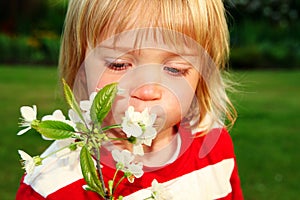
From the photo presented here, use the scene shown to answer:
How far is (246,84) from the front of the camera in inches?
359

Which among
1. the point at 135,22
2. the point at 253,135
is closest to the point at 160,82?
the point at 135,22

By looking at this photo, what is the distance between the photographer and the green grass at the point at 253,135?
5121mm

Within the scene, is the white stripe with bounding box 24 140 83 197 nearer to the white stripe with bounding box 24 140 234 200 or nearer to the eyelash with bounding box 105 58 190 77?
the white stripe with bounding box 24 140 234 200

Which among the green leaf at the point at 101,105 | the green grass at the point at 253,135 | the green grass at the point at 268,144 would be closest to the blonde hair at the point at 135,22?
the green grass at the point at 253,135

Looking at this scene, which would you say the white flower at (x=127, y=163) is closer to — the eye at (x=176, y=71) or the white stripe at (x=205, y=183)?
the eye at (x=176, y=71)

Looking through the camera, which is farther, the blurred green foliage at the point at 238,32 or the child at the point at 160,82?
the blurred green foliage at the point at 238,32

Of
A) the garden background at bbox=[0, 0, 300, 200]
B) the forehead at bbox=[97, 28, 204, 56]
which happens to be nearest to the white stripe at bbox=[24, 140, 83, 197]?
the garden background at bbox=[0, 0, 300, 200]

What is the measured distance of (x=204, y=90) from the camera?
2400mm

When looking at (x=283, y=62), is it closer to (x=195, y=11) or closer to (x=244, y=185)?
(x=244, y=185)

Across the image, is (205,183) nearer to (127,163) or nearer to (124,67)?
(124,67)

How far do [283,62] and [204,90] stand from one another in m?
15.0

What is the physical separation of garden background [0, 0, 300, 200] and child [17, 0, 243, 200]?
1.22ft

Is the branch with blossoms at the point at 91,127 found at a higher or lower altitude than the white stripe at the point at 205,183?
higher

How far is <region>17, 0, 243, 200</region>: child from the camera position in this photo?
184 cm
